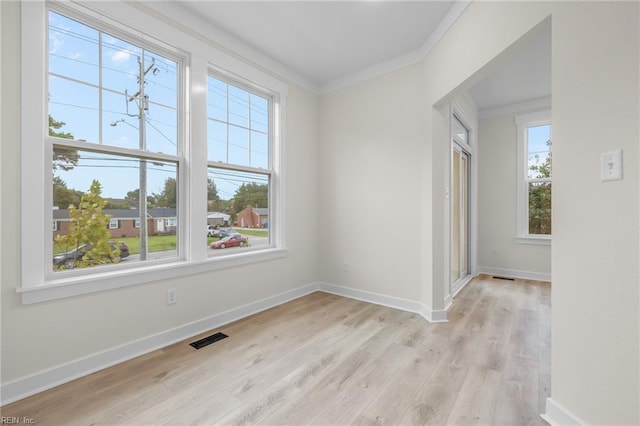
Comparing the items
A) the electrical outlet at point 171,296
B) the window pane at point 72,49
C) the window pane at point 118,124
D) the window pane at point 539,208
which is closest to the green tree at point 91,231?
the window pane at point 118,124

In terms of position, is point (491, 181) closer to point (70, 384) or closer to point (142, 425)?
point (142, 425)

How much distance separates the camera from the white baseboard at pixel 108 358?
1.66 m

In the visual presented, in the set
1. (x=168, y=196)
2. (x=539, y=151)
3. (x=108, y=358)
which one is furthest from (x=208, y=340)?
(x=539, y=151)

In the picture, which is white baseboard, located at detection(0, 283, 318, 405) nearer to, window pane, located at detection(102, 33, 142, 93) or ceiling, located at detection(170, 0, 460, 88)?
window pane, located at detection(102, 33, 142, 93)

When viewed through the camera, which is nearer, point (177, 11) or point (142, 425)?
point (142, 425)

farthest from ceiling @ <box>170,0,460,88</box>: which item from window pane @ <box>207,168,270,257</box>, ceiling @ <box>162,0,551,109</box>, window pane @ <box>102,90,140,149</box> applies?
window pane @ <box>207,168,270,257</box>

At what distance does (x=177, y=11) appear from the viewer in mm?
2361

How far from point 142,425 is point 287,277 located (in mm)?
2121

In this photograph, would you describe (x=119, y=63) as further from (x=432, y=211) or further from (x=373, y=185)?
(x=432, y=211)

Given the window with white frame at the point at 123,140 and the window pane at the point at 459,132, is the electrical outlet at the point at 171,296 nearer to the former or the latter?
the window with white frame at the point at 123,140

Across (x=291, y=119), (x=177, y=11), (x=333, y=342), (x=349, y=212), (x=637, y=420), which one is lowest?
(x=333, y=342)

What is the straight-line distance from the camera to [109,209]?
211 cm

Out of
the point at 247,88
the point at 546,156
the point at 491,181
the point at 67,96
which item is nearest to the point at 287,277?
the point at 247,88

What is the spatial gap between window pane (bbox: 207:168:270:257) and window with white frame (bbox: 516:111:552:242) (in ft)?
13.6
